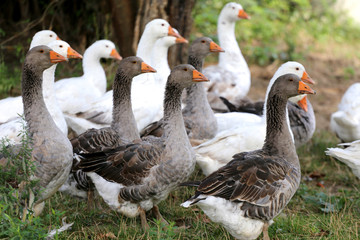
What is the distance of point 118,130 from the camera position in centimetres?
642

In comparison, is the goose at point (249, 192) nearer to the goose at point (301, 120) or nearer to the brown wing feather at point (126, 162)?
the brown wing feather at point (126, 162)

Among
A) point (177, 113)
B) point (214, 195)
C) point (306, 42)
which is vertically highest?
point (177, 113)

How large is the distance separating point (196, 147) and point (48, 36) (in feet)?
9.84

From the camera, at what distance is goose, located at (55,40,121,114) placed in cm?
827

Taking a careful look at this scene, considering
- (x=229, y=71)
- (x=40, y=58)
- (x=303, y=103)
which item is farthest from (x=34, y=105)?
(x=229, y=71)

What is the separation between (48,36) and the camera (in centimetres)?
798

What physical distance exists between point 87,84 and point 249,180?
428 cm

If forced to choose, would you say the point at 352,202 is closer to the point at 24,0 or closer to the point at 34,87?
the point at 34,87

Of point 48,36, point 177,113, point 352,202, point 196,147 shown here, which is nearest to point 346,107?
point 352,202

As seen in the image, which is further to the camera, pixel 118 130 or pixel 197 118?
pixel 197 118

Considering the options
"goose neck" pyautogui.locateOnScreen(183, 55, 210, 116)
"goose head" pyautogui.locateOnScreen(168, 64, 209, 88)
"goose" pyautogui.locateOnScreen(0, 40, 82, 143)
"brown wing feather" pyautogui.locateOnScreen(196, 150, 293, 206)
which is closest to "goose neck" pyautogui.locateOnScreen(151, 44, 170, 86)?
"goose neck" pyautogui.locateOnScreen(183, 55, 210, 116)

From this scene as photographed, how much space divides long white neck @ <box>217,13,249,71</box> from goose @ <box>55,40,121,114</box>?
229 cm

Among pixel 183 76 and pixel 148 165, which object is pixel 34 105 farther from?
pixel 183 76

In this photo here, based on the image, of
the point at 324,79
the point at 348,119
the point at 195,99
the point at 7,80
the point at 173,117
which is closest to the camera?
the point at 173,117
